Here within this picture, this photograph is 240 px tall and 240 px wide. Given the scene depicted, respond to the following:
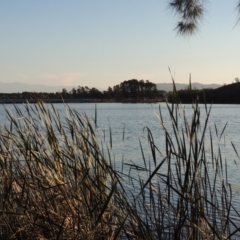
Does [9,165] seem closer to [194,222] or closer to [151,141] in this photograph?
[151,141]

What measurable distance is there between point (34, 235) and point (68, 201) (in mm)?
316

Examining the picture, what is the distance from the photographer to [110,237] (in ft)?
10.6

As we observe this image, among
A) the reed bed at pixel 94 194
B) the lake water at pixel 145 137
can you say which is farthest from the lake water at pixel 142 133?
the reed bed at pixel 94 194

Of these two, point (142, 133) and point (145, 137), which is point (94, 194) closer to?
point (145, 137)

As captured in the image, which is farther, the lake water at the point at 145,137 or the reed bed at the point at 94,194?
the lake water at the point at 145,137

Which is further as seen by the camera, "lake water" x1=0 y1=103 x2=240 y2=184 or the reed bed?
"lake water" x1=0 y1=103 x2=240 y2=184

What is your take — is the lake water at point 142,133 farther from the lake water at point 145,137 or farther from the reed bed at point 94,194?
the reed bed at point 94,194

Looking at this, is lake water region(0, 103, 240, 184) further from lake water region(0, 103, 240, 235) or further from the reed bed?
the reed bed

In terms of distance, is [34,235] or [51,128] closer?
[34,235]

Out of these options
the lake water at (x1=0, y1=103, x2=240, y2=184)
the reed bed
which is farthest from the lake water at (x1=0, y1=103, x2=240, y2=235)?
the reed bed

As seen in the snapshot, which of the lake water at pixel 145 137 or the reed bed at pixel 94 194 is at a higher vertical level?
the reed bed at pixel 94 194

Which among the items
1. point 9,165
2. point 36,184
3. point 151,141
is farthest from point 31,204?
point 151,141

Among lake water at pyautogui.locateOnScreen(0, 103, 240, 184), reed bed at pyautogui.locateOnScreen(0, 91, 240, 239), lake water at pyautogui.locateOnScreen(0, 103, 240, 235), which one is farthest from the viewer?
lake water at pyautogui.locateOnScreen(0, 103, 240, 184)

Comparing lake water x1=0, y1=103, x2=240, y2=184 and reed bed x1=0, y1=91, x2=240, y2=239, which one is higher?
reed bed x1=0, y1=91, x2=240, y2=239
